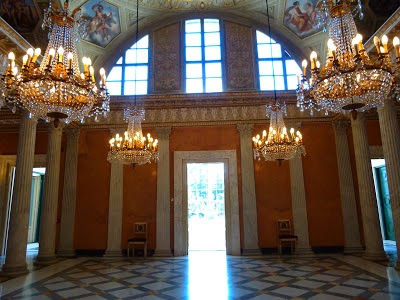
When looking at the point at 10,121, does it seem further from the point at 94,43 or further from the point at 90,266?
the point at 90,266

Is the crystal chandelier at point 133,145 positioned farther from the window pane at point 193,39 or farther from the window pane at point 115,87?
the window pane at point 193,39

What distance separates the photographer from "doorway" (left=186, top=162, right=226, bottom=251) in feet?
32.8

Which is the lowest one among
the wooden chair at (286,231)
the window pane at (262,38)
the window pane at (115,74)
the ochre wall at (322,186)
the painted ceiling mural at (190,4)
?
the wooden chair at (286,231)

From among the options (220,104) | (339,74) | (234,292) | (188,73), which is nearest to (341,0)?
(339,74)

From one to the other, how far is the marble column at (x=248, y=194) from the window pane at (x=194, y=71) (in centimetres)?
230

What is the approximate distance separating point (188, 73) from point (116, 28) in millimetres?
2769

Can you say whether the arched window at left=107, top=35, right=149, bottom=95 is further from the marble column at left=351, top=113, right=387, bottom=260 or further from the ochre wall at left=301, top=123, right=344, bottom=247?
the marble column at left=351, top=113, right=387, bottom=260

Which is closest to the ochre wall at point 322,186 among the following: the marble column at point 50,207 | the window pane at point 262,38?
the window pane at point 262,38

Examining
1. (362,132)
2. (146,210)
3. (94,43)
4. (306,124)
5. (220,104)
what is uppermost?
(94,43)

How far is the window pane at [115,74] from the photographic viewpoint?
1066cm

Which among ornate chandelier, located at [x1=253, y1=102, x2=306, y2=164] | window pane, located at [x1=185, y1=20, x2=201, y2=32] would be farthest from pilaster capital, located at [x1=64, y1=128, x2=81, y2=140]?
ornate chandelier, located at [x1=253, y1=102, x2=306, y2=164]

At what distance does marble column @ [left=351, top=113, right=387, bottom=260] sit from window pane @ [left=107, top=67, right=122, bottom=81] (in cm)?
743

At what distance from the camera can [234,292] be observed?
16.7ft

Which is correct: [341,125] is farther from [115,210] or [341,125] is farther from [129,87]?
[115,210]
